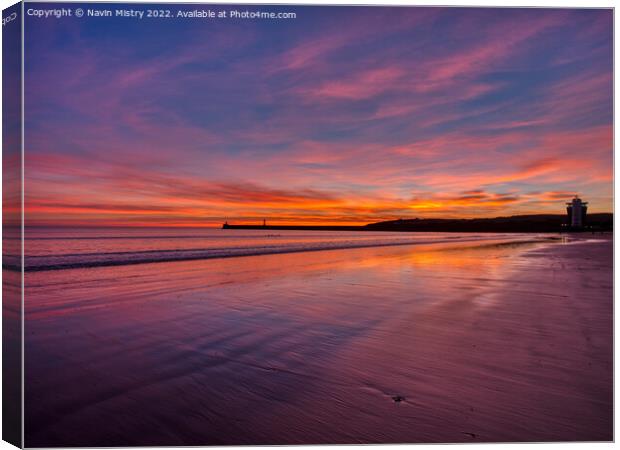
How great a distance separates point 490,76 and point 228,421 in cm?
385

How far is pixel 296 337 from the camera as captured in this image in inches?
151

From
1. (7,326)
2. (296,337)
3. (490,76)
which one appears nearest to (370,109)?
(490,76)

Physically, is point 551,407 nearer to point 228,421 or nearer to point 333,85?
point 228,421

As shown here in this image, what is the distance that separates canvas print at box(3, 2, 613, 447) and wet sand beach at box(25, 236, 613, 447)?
0.06ft

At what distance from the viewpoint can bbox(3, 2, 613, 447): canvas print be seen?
2611 mm

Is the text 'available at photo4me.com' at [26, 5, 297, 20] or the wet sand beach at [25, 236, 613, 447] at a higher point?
the text 'available at photo4me.com' at [26, 5, 297, 20]

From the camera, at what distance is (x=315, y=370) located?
3033 millimetres

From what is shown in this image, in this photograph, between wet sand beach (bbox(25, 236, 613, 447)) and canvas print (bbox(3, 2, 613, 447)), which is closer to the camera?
wet sand beach (bbox(25, 236, 613, 447))

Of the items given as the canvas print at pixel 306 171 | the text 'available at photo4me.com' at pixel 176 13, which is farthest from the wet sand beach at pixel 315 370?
the text 'available at photo4me.com' at pixel 176 13

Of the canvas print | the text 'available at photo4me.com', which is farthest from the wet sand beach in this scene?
the text 'available at photo4me.com'

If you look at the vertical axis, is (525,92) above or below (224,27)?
below

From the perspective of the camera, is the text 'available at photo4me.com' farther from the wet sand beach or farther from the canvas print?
the wet sand beach

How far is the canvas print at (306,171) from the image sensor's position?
2.61 metres

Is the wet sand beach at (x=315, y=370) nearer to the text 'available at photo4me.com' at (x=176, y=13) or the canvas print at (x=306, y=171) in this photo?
the canvas print at (x=306, y=171)
